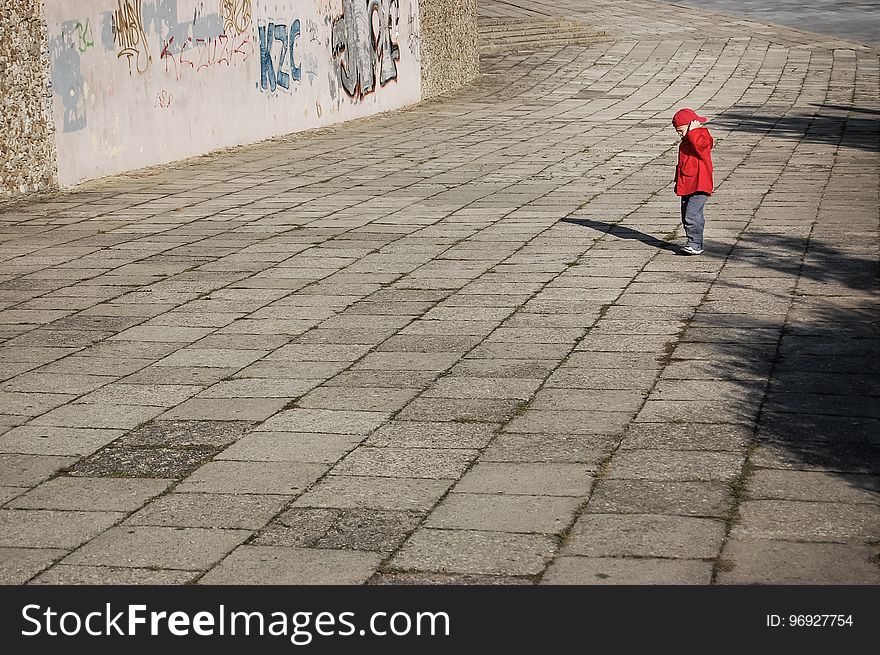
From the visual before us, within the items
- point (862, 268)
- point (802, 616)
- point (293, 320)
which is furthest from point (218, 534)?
point (862, 268)

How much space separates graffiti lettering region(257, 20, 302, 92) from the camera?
17922 mm

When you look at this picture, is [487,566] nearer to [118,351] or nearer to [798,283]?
[118,351]

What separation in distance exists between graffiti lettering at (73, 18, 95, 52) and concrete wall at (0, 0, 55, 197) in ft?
1.82

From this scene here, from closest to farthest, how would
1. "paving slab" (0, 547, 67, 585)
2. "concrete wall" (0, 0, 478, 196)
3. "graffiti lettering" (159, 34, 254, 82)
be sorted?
"paving slab" (0, 547, 67, 585), "concrete wall" (0, 0, 478, 196), "graffiti lettering" (159, 34, 254, 82)

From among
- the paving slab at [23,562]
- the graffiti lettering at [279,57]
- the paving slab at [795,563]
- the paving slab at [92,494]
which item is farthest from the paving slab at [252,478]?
the graffiti lettering at [279,57]

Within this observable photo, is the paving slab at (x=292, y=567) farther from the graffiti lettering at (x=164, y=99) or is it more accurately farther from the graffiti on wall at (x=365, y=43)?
the graffiti on wall at (x=365, y=43)

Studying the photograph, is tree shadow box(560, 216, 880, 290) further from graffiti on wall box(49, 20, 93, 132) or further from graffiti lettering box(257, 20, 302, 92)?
graffiti lettering box(257, 20, 302, 92)

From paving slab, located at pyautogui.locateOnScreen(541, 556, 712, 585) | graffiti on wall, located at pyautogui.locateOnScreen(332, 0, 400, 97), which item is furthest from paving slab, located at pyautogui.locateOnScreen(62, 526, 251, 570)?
graffiti on wall, located at pyautogui.locateOnScreen(332, 0, 400, 97)

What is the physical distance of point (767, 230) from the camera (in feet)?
35.9

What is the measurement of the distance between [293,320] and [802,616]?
4.76 m

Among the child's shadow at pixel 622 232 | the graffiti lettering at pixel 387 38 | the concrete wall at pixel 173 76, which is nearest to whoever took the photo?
the child's shadow at pixel 622 232

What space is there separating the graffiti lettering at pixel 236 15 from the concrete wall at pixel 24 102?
3773mm

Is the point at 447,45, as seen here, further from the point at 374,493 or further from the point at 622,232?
the point at 374,493

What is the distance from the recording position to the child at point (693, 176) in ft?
32.6
